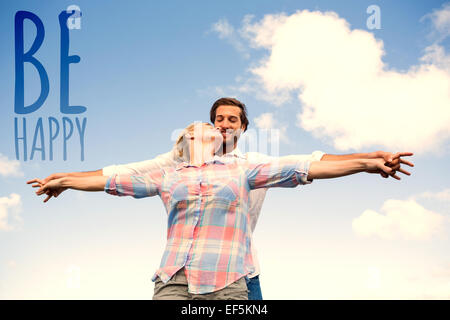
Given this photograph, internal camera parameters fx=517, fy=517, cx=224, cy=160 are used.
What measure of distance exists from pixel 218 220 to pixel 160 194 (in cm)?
61

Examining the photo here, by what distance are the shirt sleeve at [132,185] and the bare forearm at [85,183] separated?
71 millimetres

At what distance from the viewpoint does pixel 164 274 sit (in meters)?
3.94

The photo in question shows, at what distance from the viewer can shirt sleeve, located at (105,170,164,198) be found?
427cm

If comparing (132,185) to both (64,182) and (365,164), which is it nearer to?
(64,182)

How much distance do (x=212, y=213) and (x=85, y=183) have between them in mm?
1185

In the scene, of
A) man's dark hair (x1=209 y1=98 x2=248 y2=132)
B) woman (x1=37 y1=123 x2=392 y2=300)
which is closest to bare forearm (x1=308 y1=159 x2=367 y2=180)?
woman (x1=37 y1=123 x2=392 y2=300)

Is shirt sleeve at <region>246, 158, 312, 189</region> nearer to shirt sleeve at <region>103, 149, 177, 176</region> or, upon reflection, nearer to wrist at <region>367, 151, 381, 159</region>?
wrist at <region>367, 151, 381, 159</region>

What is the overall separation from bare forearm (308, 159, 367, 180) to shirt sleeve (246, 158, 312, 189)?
54 millimetres

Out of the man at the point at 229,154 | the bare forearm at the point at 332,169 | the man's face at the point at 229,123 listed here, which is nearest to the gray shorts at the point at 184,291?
the bare forearm at the point at 332,169

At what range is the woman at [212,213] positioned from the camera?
12.8 ft

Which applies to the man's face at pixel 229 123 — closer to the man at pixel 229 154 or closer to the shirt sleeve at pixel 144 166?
the man at pixel 229 154

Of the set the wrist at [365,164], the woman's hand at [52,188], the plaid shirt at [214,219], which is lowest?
the plaid shirt at [214,219]

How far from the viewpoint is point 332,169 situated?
3.91 m
